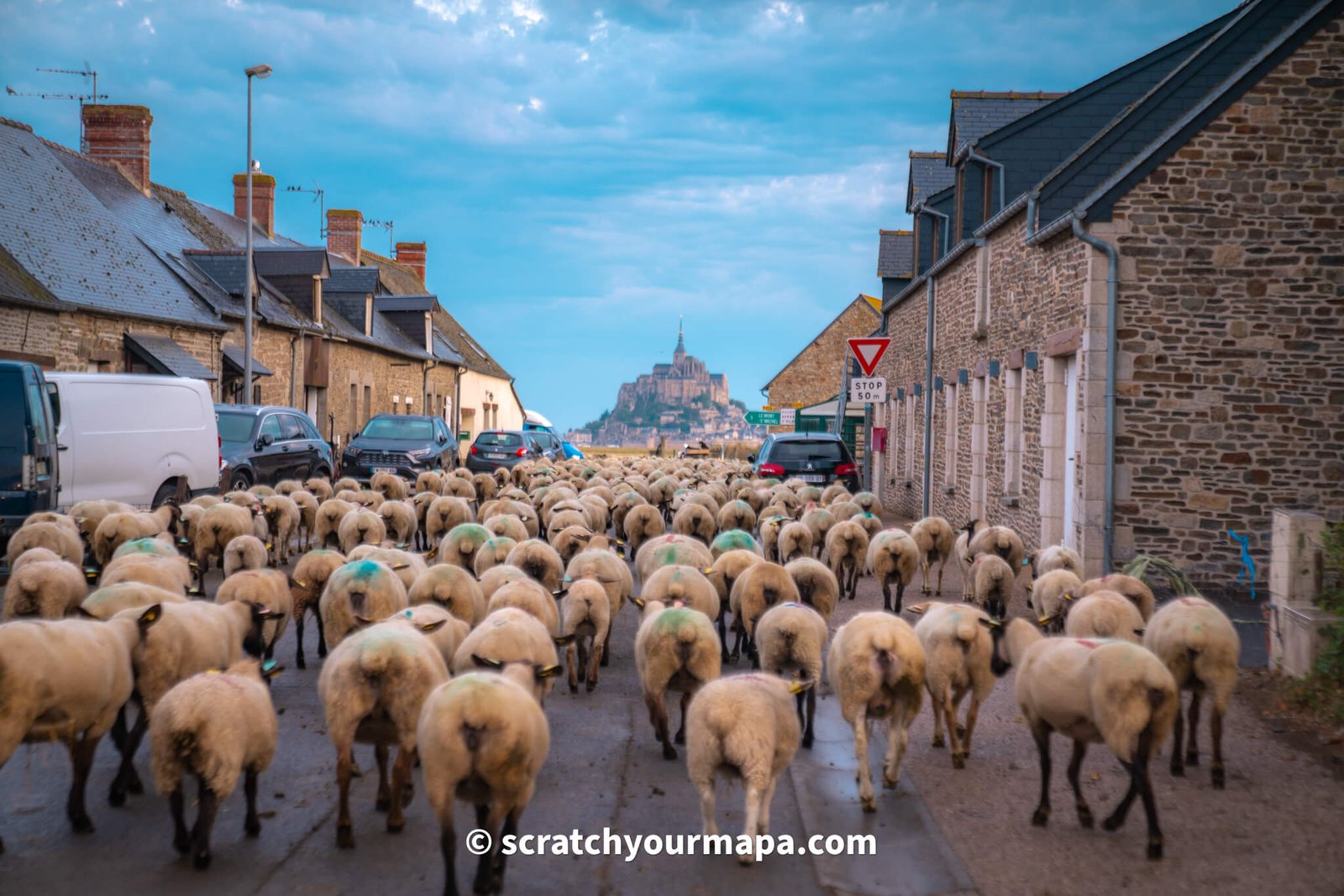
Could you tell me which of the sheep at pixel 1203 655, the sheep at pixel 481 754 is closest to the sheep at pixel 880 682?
the sheep at pixel 1203 655

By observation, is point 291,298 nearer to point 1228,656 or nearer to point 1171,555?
point 1171,555

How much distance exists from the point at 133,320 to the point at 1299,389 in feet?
79.5

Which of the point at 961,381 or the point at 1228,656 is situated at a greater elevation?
the point at 961,381

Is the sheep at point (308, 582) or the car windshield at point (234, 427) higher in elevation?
the car windshield at point (234, 427)

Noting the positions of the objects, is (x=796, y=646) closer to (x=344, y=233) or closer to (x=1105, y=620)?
(x=1105, y=620)

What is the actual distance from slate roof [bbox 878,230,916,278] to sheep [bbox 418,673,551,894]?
27.5 meters

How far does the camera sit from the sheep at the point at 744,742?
16.9ft

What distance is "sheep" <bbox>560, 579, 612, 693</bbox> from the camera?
8.16 metres

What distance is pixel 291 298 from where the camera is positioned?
120ft

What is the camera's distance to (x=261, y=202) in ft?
144

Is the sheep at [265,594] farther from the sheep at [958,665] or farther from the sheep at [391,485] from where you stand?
the sheep at [391,485]

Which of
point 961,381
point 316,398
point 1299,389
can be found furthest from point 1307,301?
point 316,398

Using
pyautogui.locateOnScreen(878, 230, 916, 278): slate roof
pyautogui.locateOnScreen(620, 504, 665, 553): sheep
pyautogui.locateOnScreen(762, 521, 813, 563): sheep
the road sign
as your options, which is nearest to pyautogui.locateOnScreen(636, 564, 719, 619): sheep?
pyautogui.locateOnScreen(762, 521, 813, 563): sheep

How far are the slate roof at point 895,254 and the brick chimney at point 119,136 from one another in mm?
22706
